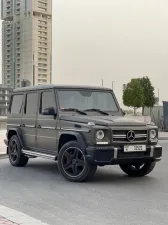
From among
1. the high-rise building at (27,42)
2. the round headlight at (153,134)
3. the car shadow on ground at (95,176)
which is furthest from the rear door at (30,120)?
the high-rise building at (27,42)

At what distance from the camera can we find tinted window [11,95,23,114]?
10.9 metres

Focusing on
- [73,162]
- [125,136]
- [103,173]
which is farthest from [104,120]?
[103,173]

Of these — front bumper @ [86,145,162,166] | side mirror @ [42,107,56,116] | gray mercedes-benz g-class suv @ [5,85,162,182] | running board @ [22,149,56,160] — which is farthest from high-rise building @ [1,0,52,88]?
front bumper @ [86,145,162,166]

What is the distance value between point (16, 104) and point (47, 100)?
1.79 meters

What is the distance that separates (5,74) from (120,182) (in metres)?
58.4

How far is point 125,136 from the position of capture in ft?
27.4

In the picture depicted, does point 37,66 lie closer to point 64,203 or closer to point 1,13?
point 1,13

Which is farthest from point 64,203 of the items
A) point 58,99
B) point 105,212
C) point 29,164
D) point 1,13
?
point 1,13

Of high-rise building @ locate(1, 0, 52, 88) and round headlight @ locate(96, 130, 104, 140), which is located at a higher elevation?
high-rise building @ locate(1, 0, 52, 88)

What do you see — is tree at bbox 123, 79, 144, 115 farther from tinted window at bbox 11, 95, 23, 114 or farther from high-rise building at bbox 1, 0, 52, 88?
tinted window at bbox 11, 95, 23, 114

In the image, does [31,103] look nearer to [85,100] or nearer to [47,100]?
[47,100]

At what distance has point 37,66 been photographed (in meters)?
65.2

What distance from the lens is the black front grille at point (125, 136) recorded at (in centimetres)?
825

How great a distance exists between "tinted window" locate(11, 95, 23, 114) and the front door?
1186mm
